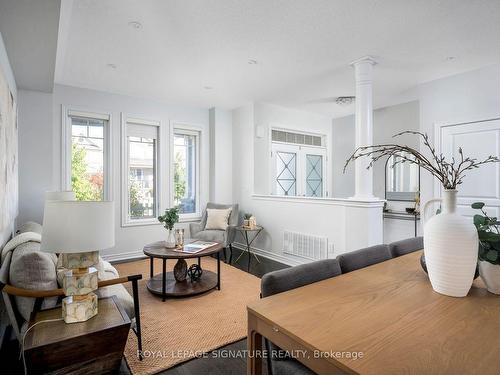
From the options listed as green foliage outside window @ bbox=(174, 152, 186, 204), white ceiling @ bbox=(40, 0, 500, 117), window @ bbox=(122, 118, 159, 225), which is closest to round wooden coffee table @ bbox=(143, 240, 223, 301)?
window @ bbox=(122, 118, 159, 225)

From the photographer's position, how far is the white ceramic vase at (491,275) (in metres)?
1.16

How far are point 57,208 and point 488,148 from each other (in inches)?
171

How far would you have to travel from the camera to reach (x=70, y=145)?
A: 414cm

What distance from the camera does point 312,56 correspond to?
3148 millimetres

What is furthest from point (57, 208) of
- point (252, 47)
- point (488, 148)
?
point (488, 148)

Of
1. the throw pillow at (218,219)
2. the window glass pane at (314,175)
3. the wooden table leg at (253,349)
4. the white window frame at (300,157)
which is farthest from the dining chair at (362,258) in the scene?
the window glass pane at (314,175)

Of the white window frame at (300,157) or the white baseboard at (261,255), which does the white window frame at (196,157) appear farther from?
the white window frame at (300,157)

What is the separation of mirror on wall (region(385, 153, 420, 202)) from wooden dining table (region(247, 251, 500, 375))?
12.3ft

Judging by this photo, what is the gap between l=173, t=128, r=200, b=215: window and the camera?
16.9 ft

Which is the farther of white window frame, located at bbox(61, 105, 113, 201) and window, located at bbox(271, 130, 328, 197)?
window, located at bbox(271, 130, 328, 197)

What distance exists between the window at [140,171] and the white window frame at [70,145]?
8.3 inches

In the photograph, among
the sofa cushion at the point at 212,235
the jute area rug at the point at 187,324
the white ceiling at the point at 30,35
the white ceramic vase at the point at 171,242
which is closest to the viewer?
the white ceiling at the point at 30,35

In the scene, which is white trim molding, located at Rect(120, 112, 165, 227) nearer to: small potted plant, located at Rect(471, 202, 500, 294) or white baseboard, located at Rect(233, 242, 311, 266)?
white baseboard, located at Rect(233, 242, 311, 266)

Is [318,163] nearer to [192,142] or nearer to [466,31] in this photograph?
[192,142]
